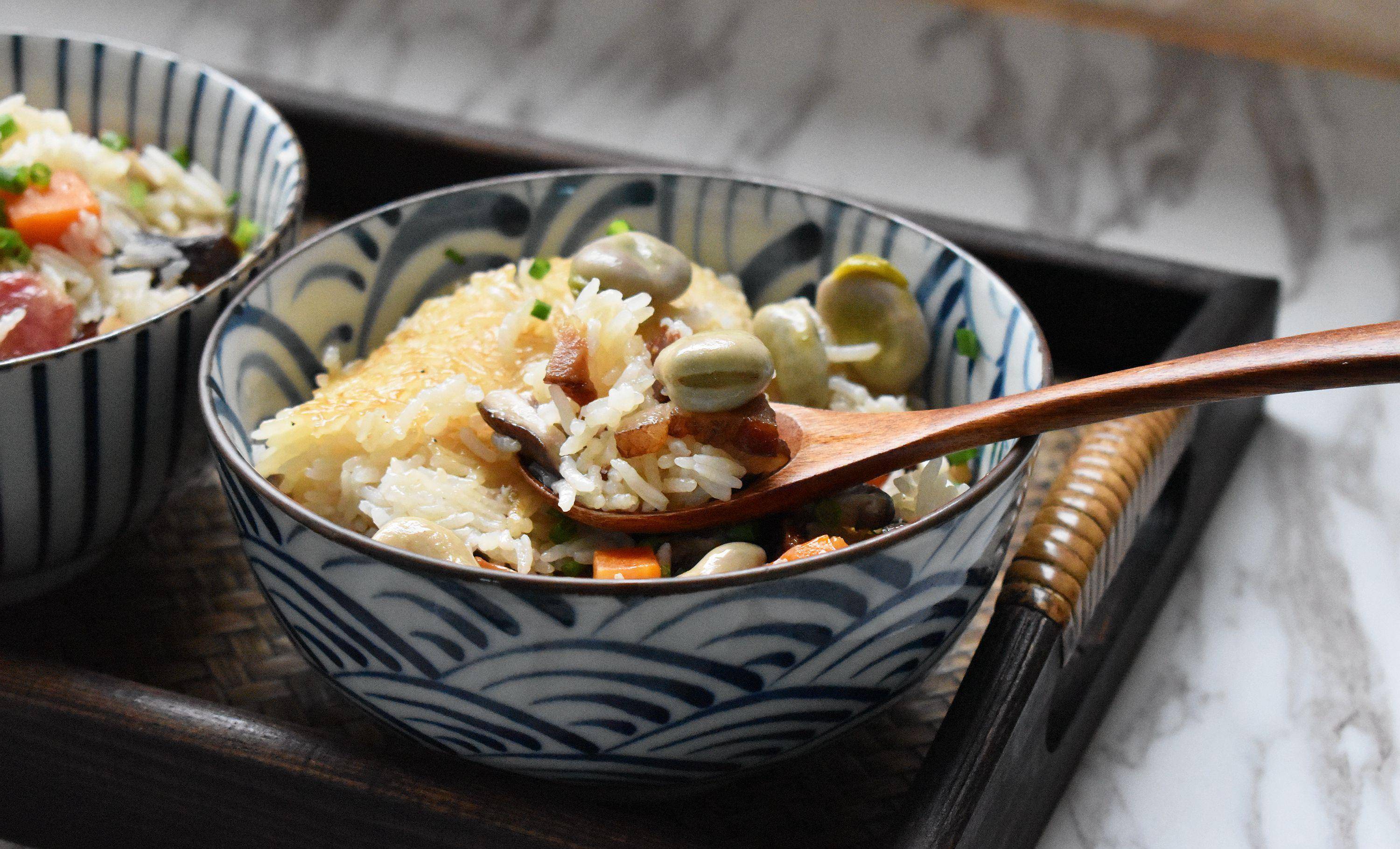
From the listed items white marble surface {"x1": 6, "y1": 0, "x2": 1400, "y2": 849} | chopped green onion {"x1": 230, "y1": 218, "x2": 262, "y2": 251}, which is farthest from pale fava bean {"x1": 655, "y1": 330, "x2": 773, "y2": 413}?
chopped green onion {"x1": 230, "y1": 218, "x2": 262, "y2": 251}

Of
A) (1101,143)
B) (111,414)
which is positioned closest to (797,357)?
(111,414)

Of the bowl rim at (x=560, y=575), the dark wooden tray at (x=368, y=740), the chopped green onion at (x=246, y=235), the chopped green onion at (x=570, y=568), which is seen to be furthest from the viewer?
the chopped green onion at (x=246, y=235)

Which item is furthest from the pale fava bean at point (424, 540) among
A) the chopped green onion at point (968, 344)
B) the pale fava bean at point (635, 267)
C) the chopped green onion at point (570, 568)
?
the chopped green onion at point (968, 344)

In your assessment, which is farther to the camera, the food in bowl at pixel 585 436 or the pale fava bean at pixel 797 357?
the pale fava bean at pixel 797 357

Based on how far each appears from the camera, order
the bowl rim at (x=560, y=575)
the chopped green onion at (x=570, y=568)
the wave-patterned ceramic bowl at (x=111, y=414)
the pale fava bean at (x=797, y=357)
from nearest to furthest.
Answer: the bowl rim at (x=560, y=575) → the chopped green onion at (x=570, y=568) → the wave-patterned ceramic bowl at (x=111, y=414) → the pale fava bean at (x=797, y=357)

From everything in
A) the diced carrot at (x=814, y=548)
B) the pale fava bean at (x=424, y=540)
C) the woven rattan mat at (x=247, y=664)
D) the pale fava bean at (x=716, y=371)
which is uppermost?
the pale fava bean at (x=716, y=371)

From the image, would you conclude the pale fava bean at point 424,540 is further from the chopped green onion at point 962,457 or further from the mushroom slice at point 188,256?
the mushroom slice at point 188,256

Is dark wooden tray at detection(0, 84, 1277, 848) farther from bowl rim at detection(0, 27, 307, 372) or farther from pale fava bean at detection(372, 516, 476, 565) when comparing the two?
bowl rim at detection(0, 27, 307, 372)
